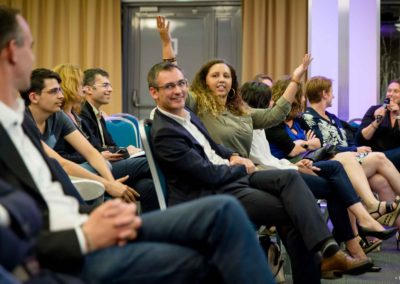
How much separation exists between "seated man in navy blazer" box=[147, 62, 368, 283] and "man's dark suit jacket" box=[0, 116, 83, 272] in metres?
1.00

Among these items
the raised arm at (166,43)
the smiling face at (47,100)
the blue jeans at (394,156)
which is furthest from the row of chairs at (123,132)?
the blue jeans at (394,156)

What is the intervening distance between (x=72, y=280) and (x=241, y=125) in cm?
224

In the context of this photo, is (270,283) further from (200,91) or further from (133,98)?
(133,98)

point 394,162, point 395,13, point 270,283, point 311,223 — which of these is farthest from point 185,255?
point 395,13

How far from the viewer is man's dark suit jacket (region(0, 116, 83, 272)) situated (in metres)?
1.53

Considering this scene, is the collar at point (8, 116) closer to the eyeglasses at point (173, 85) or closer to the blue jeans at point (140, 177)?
the eyeglasses at point (173, 85)

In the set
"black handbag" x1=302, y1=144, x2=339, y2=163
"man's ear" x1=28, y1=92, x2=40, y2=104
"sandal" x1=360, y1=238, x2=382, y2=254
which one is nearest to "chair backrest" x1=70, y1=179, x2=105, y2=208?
"man's ear" x1=28, y1=92, x2=40, y2=104

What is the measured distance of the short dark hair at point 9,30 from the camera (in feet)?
5.45

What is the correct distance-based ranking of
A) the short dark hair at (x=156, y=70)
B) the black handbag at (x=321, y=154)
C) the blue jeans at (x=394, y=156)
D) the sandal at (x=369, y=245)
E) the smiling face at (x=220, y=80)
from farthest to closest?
the blue jeans at (x=394, y=156), the black handbag at (x=321, y=154), the sandal at (x=369, y=245), the smiling face at (x=220, y=80), the short dark hair at (x=156, y=70)

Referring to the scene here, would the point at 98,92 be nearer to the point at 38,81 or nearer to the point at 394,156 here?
the point at 38,81

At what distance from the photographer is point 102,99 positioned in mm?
4547

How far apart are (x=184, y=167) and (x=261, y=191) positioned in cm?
34

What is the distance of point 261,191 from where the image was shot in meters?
2.89

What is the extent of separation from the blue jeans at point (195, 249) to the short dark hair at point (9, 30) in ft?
1.80
